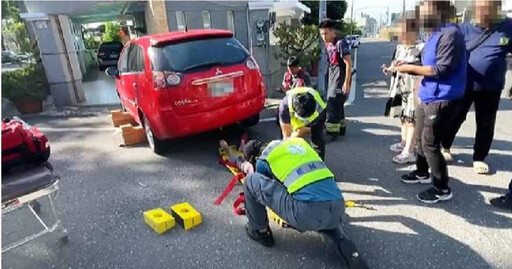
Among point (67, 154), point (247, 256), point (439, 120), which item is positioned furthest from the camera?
point (67, 154)

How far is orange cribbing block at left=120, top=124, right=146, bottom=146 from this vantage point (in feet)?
16.9

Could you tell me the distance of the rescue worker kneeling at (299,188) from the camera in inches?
87.2

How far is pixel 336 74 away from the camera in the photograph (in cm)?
456

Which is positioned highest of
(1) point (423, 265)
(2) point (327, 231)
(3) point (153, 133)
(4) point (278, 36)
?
(4) point (278, 36)

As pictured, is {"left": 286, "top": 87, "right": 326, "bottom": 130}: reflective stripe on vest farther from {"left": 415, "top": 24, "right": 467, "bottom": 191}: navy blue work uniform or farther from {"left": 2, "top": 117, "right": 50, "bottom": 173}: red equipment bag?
{"left": 2, "top": 117, "right": 50, "bottom": 173}: red equipment bag

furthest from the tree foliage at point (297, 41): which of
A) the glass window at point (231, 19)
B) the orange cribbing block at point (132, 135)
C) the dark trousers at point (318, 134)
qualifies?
the dark trousers at point (318, 134)

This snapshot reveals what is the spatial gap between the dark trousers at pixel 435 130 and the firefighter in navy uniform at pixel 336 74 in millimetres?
A: 1433

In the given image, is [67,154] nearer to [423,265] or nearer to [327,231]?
[327,231]

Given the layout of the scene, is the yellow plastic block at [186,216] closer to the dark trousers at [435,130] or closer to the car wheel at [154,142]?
the car wheel at [154,142]

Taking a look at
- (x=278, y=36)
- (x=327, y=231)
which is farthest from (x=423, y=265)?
(x=278, y=36)

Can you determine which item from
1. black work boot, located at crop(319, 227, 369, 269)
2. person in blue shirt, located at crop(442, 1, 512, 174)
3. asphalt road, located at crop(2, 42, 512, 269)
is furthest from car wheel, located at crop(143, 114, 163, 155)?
Result: person in blue shirt, located at crop(442, 1, 512, 174)

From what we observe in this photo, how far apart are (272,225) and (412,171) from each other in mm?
1750

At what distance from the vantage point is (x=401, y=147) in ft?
14.3

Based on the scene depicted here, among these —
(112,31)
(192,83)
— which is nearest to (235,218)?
(192,83)
